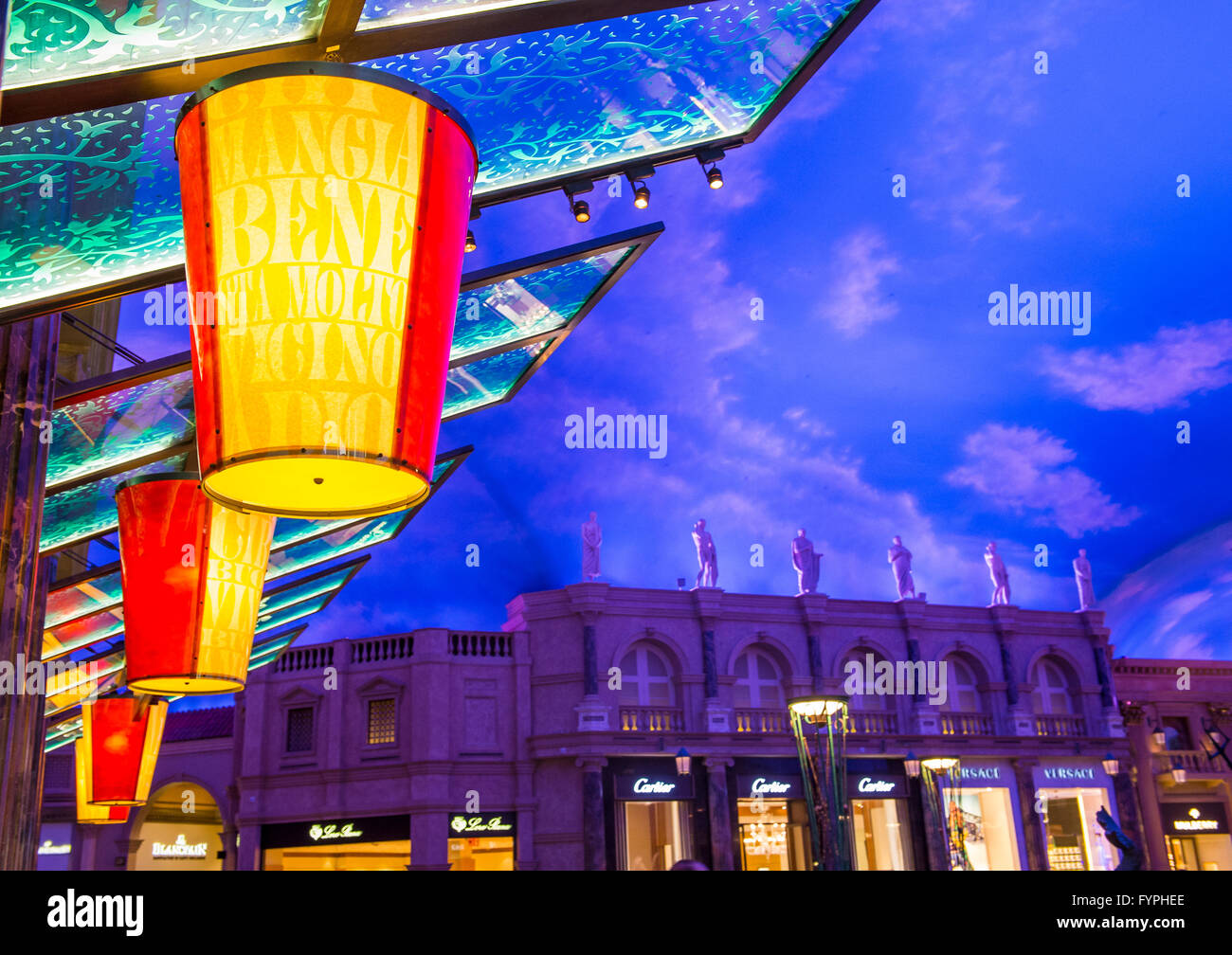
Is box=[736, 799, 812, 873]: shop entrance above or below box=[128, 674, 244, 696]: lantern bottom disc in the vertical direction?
below

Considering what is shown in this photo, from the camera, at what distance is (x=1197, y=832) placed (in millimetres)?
27031

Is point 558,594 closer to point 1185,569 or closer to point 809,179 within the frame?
point 809,179

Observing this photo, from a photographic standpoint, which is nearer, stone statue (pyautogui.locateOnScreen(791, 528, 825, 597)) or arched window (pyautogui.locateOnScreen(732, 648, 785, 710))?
arched window (pyautogui.locateOnScreen(732, 648, 785, 710))

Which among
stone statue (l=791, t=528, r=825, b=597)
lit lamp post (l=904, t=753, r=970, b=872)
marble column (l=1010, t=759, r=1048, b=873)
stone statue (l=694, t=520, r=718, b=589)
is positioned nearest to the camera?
lit lamp post (l=904, t=753, r=970, b=872)

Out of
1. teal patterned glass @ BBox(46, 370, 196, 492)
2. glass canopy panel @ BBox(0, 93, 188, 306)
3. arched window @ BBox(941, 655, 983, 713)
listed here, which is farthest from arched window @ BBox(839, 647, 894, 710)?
glass canopy panel @ BBox(0, 93, 188, 306)

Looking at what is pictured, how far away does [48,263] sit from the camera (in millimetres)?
4691

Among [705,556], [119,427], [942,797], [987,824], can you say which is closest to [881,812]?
[942,797]

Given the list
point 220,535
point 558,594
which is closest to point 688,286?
point 558,594

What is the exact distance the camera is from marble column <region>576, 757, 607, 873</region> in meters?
21.4

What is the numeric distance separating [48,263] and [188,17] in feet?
Answer: 6.28

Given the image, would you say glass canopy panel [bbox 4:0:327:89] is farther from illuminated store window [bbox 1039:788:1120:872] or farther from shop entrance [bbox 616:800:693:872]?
illuminated store window [bbox 1039:788:1120:872]

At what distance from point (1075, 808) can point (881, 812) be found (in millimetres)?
5689

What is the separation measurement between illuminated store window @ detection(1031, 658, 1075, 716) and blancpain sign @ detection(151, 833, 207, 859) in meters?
22.4

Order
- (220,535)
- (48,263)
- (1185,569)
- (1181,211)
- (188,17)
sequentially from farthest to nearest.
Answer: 1. (1185,569)
2. (1181,211)
3. (220,535)
4. (48,263)
5. (188,17)
